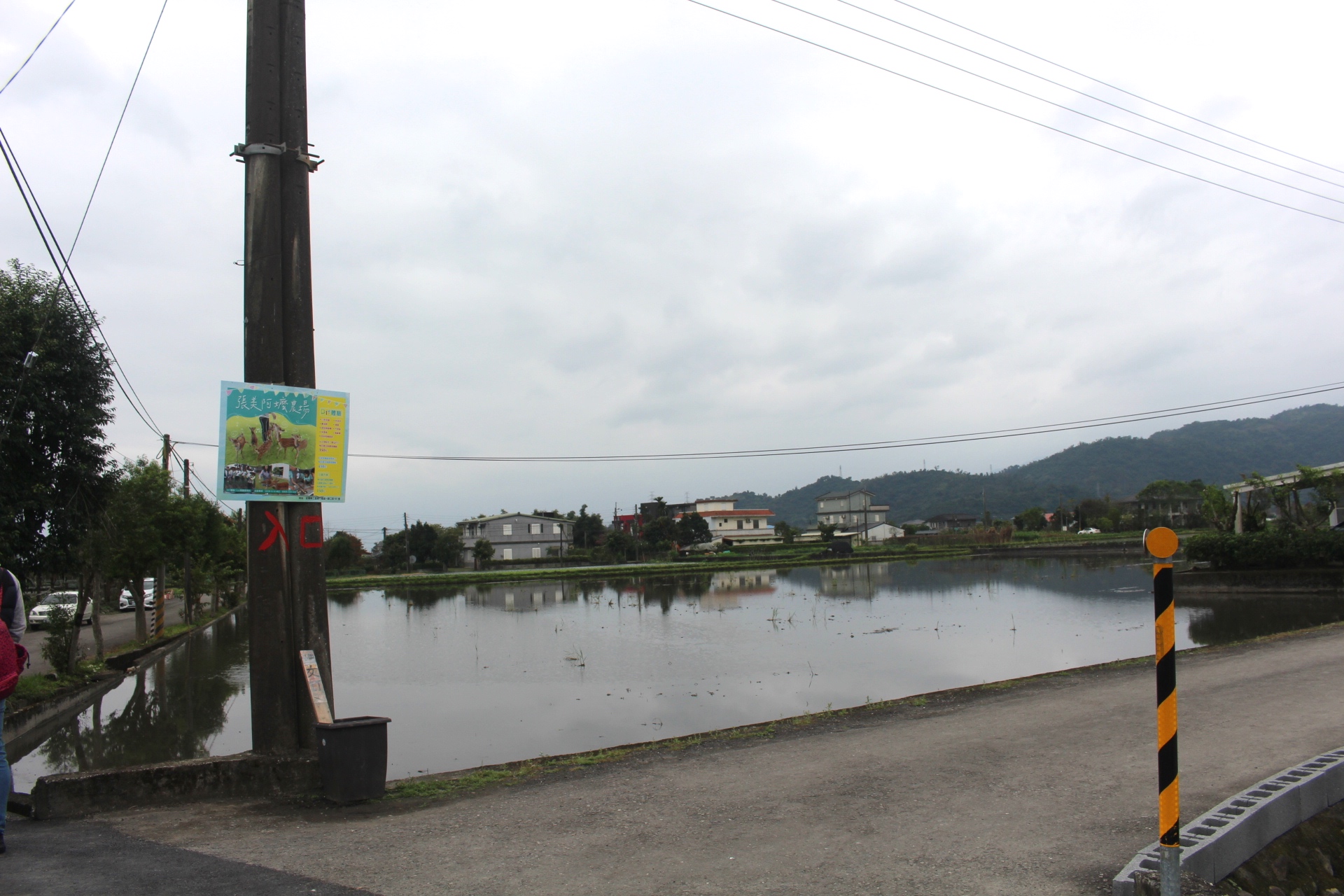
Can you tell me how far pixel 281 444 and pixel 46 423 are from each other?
1085cm

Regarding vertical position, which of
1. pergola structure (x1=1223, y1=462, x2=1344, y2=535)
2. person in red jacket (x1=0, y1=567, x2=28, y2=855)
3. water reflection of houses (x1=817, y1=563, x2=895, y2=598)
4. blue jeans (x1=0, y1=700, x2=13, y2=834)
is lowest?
water reflection of houses (x1=817, y1=563, x2=895, y2=598)

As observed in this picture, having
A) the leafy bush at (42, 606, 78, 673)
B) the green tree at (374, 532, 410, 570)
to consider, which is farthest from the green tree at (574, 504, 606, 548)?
the leafy bush at (42, 606, 78, 673)

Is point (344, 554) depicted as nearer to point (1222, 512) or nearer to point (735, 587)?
point (735, 587)

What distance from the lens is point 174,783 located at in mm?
6051

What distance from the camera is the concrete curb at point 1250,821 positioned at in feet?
12.7

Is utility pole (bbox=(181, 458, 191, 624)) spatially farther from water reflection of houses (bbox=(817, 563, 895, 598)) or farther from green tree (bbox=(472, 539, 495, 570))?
green tree (bbox=(472, 539, 495, 570))

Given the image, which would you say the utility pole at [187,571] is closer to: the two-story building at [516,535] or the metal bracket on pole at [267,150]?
the metal bracket on pole at [267,150]

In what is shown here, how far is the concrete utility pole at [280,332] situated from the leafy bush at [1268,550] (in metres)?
27.7

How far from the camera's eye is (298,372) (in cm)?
676

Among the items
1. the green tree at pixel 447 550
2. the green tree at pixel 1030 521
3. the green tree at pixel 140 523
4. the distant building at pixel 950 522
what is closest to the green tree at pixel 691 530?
A: the green tree at pixel 447 550

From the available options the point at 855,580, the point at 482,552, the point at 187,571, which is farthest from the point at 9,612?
the point at 482,552

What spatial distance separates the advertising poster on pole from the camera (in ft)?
21.1

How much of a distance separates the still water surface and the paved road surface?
403cm

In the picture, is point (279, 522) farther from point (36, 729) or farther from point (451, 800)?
point (36, 729)
